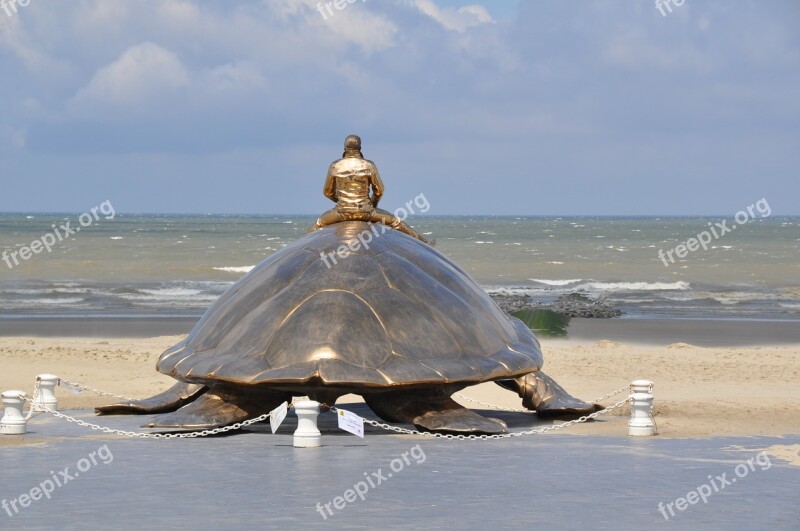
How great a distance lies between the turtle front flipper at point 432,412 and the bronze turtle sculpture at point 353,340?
1cm

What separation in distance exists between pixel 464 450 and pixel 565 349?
1173 centimetres

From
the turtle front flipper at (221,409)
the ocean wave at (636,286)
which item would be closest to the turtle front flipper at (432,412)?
the turtle front flipper at (221,409)

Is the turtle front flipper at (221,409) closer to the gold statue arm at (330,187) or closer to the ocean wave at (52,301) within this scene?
the gold statue arm at (330,187)

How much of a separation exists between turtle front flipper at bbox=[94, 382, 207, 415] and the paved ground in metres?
1.24

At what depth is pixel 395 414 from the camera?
403 inches

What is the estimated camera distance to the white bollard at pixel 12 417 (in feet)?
34.1

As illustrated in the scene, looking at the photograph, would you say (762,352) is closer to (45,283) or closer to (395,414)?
(395,414)

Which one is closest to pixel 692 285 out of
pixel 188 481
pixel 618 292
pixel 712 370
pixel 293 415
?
pixel 618 292

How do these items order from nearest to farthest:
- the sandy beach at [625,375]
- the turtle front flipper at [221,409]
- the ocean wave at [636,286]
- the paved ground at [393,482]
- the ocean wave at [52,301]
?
the paved ground at [393,482] → the turtle front flipper at [221,409] → the sandy beach at [625,375] → the ocean wave at [52,301] → the ocean wave at [636,286]

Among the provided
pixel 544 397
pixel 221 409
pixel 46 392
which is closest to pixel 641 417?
pixel 544 397

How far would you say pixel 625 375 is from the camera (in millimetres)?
17062

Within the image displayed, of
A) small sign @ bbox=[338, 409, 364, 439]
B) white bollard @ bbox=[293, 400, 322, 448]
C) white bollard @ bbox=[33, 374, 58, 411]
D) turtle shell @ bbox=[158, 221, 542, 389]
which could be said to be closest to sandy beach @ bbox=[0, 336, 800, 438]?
white bollard @ bbox=[33, 374, 58, 411]

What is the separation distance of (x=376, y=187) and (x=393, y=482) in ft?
14.9

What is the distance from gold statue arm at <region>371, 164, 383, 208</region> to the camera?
465 inches
